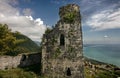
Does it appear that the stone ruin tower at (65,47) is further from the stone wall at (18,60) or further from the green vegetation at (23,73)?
the stone wall at (18,60)

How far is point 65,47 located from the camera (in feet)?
88.1

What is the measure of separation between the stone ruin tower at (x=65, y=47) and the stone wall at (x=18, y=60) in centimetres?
558

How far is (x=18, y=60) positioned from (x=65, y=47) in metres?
8.94

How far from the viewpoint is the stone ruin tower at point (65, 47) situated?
2667cm

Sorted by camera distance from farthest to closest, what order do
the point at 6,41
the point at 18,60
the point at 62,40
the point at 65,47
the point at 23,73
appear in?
the point at 6,41
the point at 18,60
the point at 62,40
the point at 23,73
the point at 65,47

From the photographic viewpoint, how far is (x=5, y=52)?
139ft

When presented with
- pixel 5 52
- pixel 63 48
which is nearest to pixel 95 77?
pixel 63 48

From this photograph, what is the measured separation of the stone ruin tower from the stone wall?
5.58m

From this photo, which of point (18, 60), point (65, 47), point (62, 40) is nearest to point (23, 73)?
point (18, 60)

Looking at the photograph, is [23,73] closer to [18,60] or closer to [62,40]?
[18,60]

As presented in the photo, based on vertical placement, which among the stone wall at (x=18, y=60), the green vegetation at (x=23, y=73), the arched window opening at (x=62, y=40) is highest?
the arched window opening at (x=62, y=40)

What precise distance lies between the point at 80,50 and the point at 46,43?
4868mm

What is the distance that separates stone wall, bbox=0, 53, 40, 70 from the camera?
96.8 feet

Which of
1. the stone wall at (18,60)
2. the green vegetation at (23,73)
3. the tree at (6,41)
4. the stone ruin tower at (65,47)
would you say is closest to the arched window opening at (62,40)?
the stone ruin tower at (65,47)
